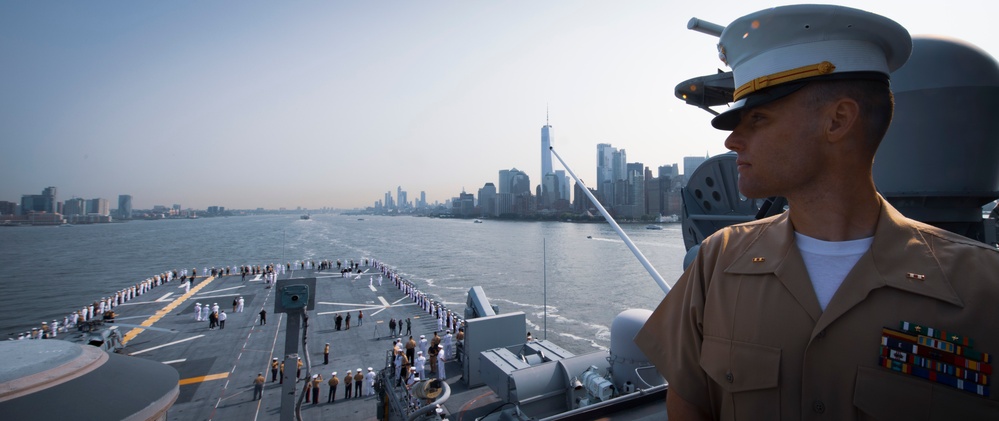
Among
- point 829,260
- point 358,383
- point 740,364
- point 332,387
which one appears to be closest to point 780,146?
point 829,260

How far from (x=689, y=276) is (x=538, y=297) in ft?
128

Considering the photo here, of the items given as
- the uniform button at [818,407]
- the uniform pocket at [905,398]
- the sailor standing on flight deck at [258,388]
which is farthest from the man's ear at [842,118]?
the sailor standing on flight deck at [258,388]

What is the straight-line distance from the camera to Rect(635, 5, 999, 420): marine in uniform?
126cm

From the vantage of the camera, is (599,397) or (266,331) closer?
(599,397)

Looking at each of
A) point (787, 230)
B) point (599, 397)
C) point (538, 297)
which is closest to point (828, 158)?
point (787, 230)

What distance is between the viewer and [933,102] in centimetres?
540

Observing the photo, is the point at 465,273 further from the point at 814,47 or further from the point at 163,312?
the point at 814,47

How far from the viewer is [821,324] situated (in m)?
1.36

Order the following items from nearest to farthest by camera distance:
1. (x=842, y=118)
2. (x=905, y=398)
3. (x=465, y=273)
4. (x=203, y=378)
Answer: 1. (x=905, y=398)
2. (x=842, y=118)
3. (x=203, y=378)
4. (x=465, y=273)

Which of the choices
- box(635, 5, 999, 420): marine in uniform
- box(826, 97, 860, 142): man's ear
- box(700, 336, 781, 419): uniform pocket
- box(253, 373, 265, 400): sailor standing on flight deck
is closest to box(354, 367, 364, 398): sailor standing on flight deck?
box(253, 373, 265, 400): sailor standing on flight deck

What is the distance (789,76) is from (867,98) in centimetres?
26

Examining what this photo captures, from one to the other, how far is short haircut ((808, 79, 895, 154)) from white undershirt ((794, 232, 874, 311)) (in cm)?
33

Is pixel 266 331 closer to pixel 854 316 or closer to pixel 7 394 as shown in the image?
pixel 7 394

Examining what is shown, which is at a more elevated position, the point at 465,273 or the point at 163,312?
the point at 163,312
